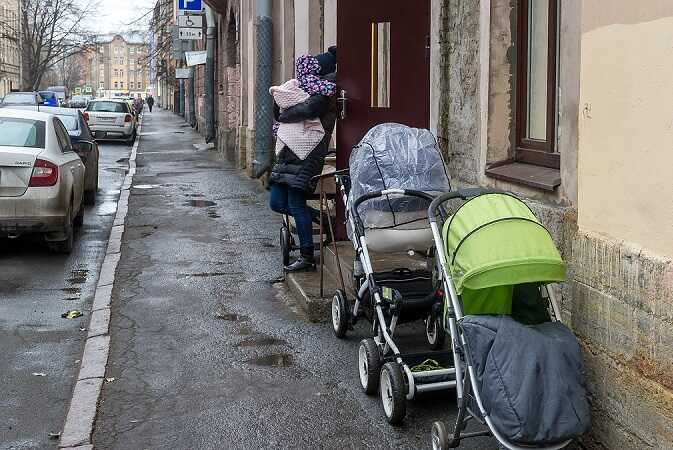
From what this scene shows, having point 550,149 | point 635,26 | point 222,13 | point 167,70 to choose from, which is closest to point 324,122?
point 550,149

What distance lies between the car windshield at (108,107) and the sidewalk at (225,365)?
2282 cm

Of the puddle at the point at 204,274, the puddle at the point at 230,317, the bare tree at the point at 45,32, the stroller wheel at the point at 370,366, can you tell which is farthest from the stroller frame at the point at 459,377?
the bare tree at the point at 45,32

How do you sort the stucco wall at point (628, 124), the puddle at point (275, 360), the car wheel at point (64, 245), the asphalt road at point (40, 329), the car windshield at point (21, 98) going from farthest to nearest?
the car windshield at point (21, 98) < the car wheel at point (64, 245) < the puddle at point (275, 360) < the asphalt road at point (40, 329) < the stucco wall at point (628, 124)

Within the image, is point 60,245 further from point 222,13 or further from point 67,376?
point 222,13

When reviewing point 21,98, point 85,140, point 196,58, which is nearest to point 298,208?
point 85,140

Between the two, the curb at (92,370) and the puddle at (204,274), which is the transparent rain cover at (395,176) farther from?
the puddle at (204,274)

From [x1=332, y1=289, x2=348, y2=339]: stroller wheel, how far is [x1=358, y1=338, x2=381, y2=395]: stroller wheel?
3.42 feet

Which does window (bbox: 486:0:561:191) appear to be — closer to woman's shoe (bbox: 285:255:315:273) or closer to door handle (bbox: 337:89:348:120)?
door handle (bbox: 337:89:348:120)

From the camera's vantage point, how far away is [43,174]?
9656 mm

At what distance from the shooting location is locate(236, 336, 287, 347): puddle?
6.68 meters

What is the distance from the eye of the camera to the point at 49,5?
2259 inches

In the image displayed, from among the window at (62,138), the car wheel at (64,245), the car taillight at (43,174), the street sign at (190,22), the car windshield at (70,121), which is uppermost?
the street sign at (190,22)

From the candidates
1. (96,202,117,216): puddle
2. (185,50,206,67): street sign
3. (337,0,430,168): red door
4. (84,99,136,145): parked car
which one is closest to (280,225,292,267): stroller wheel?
(337,0,430,168): red door

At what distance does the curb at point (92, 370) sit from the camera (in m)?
4.91
